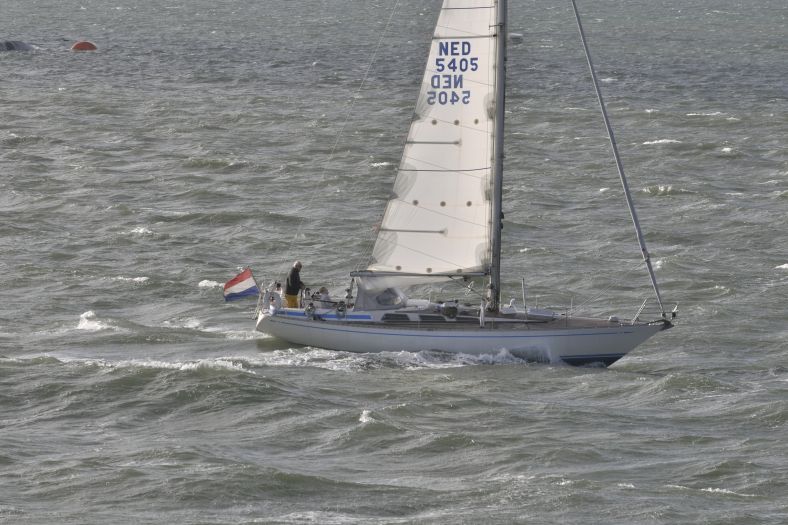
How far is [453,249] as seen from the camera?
42125 mm

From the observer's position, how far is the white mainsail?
4059 cm

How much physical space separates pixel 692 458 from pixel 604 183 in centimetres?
3671

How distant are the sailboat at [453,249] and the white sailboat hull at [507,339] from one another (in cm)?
3

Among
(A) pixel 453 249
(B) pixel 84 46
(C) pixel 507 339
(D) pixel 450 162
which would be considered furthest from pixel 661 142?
(B) pixel 84 46

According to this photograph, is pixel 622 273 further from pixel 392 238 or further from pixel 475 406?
pixel 475 406

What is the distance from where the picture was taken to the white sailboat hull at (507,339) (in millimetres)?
40906

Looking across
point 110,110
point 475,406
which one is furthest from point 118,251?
point 110,110

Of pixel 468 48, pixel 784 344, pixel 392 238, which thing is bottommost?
pixel 784 344

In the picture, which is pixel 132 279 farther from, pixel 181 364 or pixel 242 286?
pixel 181 364

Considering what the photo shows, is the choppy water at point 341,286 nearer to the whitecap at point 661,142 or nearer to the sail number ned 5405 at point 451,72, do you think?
the whitecap at point 661,142

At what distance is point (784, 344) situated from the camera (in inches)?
1769

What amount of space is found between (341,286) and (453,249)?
926 centimetres

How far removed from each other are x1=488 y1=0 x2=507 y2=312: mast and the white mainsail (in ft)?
0.60

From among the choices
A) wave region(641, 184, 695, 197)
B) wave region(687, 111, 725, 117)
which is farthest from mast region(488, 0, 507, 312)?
wave region(687, 111, 725, 117)
